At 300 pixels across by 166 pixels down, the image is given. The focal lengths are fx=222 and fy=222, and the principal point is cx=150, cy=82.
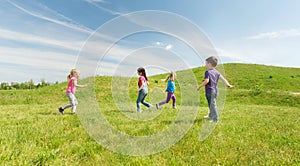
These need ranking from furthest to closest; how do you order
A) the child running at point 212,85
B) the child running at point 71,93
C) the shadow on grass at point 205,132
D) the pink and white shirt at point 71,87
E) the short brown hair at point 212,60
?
the pink and white shirt at point 71,87 → the child running at point 71,93 → the child running at point 212,85 → the short brown hair at point 212,60 → the shadow on grass at point 205,132

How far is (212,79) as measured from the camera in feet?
31.0

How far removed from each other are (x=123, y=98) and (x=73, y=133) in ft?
33.5

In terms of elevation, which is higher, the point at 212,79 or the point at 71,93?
the point at 212,79

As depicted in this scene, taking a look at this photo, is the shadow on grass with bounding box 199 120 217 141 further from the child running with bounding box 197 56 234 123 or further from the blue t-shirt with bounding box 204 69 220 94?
the blue t-shirt with bounding box 204 69 220 94

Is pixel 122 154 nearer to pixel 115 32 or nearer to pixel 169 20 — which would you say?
pixel 115 32

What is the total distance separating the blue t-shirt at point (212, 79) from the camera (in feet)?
30.9

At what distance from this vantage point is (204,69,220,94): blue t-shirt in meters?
9.41

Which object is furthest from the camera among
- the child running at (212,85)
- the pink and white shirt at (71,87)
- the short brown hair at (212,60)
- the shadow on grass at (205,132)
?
the pink and white shirt at (71,87)

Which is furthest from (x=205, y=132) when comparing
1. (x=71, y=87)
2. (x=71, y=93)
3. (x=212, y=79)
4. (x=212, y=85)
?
(x=71, y=87)

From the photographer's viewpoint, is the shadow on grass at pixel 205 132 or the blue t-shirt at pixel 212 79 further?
the blue t-shirt at pixel 212 79

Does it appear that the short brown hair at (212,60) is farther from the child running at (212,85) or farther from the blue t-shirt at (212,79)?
the blue t-shirt at (212,79)

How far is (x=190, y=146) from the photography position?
18.5 feet

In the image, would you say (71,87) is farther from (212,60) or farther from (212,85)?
(212,60)

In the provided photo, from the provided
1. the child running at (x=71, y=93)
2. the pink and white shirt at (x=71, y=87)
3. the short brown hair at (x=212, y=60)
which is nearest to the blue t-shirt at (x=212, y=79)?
the short brown hair at (x=212, y=60)
